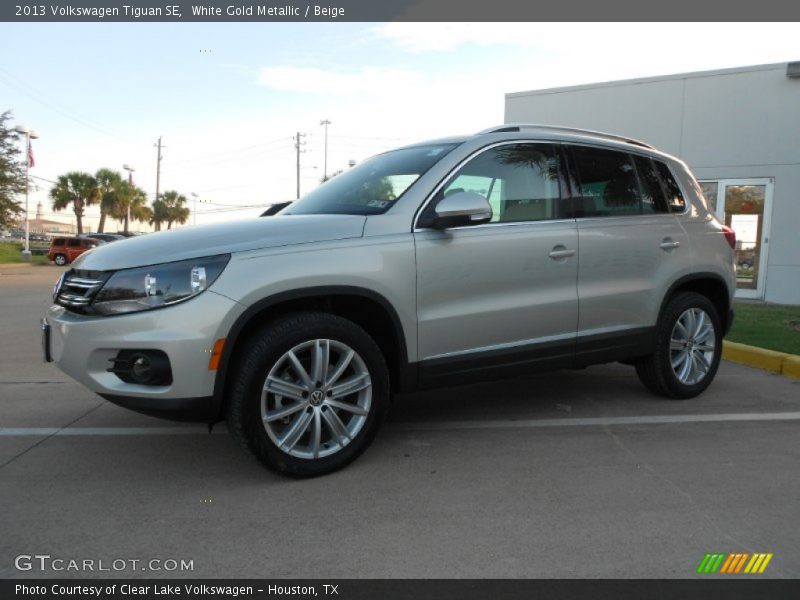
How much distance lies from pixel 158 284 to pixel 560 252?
2.42 meters

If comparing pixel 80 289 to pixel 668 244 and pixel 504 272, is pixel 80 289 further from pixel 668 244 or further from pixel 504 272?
pixel 668 244

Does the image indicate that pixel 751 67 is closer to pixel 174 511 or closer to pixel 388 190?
pixel 388 190

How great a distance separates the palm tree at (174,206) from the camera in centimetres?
6619

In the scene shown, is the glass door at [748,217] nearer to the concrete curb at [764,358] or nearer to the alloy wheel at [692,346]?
the concrete curb at [764,358]

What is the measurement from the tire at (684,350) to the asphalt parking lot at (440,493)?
6.7 inches

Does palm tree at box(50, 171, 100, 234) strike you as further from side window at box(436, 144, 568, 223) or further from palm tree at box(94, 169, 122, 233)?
side window at box(436, 144, 568, 223)

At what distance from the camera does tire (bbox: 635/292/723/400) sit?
189 inches

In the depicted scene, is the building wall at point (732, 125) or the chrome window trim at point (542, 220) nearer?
the chrome window trim at point (542, 220)

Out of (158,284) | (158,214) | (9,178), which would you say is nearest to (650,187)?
(158,284)

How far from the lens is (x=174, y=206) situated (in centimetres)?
6669

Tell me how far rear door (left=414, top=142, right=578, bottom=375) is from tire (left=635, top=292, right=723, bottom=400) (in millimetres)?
975

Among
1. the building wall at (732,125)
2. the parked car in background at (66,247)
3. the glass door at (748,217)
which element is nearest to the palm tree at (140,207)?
the parked car in background at (66,247)

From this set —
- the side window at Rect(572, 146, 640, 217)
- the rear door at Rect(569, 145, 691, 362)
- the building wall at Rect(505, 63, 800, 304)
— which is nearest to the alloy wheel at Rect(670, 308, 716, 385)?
the rear door at Rect(569, 145, 691, 362)

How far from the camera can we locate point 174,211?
219 feet
